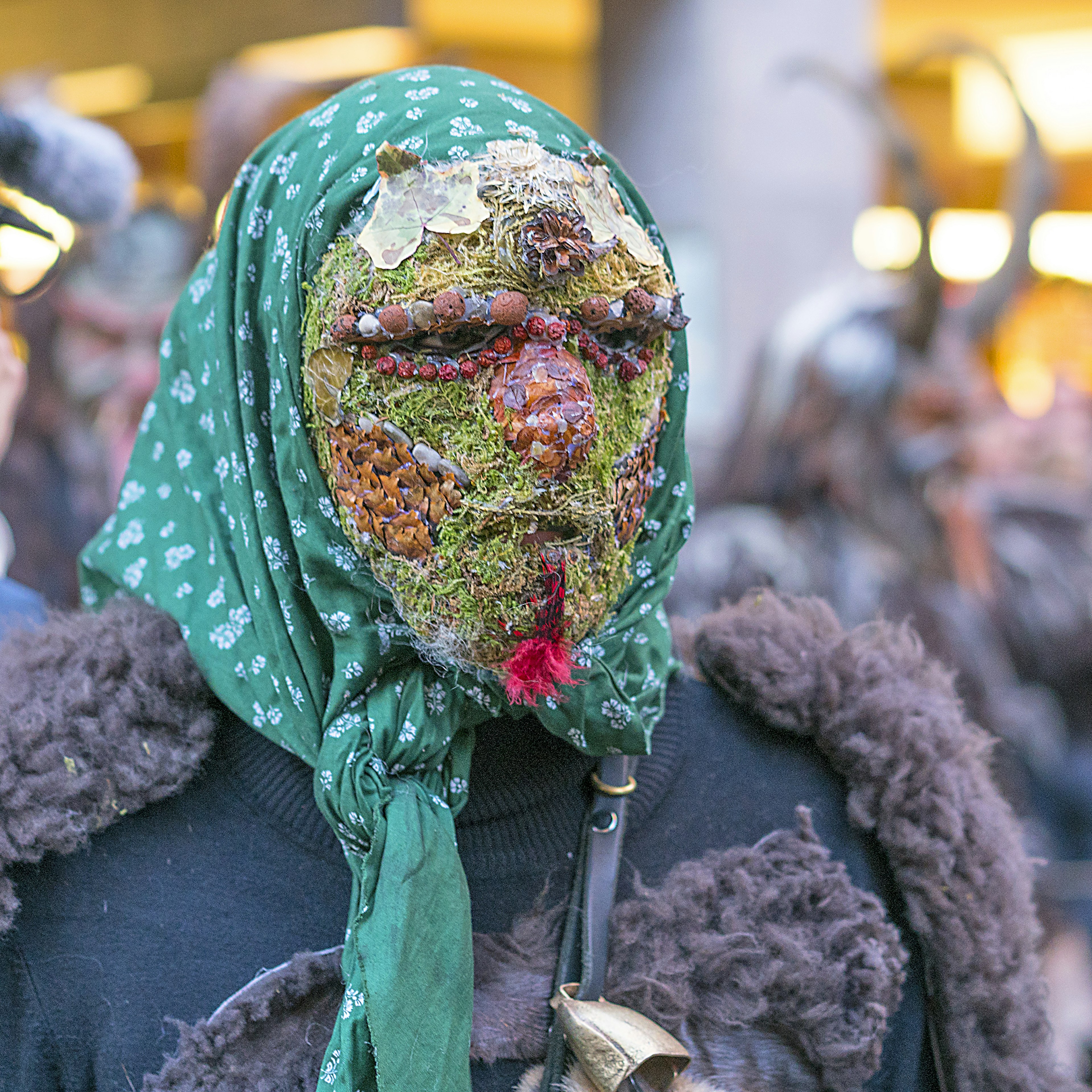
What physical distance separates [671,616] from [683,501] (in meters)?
0.30

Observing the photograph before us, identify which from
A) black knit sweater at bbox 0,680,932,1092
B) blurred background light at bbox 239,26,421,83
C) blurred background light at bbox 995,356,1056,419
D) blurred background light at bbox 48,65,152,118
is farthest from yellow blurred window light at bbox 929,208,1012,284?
black knit sweater at bbox 0,680,932,1092

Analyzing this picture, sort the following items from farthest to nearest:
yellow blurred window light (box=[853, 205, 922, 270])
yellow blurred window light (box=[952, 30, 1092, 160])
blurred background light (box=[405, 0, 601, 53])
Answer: yellow blurred window light (box=[952, 30, 1092, 160]) < blurred background light (box=[405, 0, 601, 53]) < yellow blurred window light (box=[853, 205, 922, 270])

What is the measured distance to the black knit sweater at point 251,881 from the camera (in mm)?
1175

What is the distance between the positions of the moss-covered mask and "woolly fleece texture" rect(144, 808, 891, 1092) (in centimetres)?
29

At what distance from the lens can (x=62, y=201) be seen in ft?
6.07

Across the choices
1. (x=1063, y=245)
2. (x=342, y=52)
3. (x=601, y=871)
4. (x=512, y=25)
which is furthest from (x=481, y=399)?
(x=1063, y=245)

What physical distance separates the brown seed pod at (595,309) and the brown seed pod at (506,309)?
58 mm

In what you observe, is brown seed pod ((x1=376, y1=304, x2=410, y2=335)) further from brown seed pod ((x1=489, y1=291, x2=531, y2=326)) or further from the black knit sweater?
the black knit sweater

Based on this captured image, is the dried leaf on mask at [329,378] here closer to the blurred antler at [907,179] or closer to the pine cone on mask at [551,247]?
the pine cone on mask at [551,247]

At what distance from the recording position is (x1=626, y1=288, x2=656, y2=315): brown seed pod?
3.79 feet

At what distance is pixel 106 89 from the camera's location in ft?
20.5

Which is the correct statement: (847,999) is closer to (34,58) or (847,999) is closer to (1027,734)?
(1027,734)

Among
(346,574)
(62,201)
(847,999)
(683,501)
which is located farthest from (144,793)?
(62,201)

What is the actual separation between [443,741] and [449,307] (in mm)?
382
